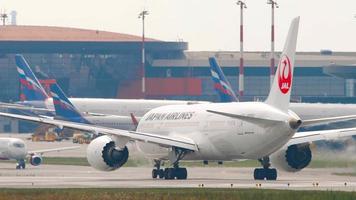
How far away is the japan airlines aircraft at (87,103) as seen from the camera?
134 metres

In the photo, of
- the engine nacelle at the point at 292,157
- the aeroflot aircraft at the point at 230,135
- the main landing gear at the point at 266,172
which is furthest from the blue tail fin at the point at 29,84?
the engine nacelle at the point at 292,157

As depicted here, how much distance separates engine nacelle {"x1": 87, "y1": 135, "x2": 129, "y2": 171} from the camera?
6481cm

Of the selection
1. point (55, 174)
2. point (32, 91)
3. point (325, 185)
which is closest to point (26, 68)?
point (32, 91)

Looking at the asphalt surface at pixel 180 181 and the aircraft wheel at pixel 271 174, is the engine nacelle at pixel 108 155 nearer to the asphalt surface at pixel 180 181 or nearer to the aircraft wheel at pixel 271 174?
the asphalt surface at pixel 180 181

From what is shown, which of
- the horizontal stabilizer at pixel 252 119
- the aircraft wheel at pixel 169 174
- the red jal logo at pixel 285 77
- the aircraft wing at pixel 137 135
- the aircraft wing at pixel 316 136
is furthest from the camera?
→ the aircraft wheel at pixel 169 174

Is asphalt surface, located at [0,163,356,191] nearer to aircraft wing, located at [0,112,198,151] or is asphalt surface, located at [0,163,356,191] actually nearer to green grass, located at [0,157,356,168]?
green grass, located at [0,157,356,168]

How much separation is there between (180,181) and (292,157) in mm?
6228

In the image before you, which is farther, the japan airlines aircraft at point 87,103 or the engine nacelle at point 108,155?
the japan airlines aircraft at point 87,103

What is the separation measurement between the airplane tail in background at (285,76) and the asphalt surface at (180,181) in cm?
379

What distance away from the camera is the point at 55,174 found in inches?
2886

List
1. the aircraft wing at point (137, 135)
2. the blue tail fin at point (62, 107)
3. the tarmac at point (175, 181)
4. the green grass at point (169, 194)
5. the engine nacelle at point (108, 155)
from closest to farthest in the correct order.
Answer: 1. the green grass at point (169, 194)
2. the tarmac at point (175, 181)
3. the aircraft wing at point (137, 135)
4. the engine nacelle at point (108, 155)
5. the blue tail fin at point (62, 107)

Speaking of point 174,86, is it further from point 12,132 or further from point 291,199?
point 291,199

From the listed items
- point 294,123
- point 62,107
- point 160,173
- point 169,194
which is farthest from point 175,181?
point 62,107

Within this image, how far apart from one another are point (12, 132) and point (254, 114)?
122675 mm
